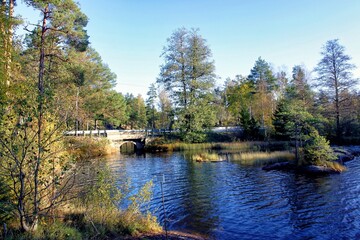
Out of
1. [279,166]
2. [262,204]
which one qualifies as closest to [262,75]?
[279,166]

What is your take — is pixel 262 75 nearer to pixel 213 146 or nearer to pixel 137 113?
pixel 213 146

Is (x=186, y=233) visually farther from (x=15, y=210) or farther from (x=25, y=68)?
(x=25, y=68)

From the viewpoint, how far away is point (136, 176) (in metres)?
17.0

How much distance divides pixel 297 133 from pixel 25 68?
18729 mm

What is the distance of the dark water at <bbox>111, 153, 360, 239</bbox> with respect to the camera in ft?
26.0

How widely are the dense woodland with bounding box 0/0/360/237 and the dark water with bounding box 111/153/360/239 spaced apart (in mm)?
4019

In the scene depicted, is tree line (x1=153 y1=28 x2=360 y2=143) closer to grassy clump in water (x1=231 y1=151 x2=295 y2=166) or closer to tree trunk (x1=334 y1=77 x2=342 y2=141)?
tree trunk (x1=334 y1=77 x2=342 y2=141)

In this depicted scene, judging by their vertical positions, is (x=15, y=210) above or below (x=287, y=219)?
above

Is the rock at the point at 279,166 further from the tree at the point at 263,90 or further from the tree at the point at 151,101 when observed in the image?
the tree at the point at 151,101

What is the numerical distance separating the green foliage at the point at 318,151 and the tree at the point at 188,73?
64.8 ft

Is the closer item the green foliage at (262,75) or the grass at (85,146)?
the grass at (85,146)

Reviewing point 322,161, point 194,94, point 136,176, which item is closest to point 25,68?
point 136,176

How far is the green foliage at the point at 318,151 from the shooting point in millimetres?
16156

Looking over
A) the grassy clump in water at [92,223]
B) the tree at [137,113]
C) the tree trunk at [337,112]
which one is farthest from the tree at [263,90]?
the grassy clump in water at [92,223]
